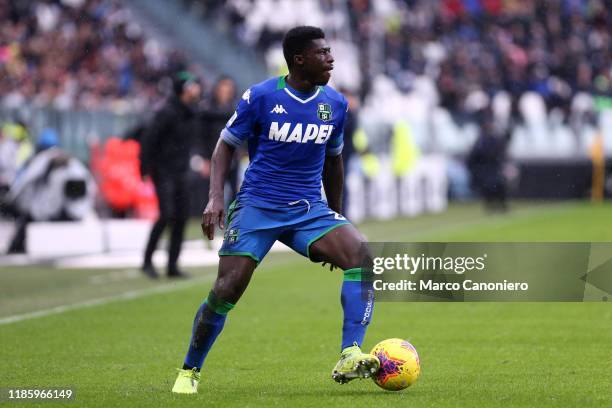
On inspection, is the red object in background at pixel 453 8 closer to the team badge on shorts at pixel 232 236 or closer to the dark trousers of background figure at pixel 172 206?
the dark trousers of background figure at pixel 172 206

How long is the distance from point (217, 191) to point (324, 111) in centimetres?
77

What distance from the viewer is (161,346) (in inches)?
416

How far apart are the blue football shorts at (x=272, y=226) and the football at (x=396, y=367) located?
2.45 feet

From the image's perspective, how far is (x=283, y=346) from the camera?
10.6m

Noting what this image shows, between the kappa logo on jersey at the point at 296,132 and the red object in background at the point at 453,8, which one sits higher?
the red object in background at the point at 453,8

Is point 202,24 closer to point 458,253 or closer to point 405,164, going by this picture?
point 405,164

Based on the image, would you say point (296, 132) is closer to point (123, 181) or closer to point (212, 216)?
point (212, 216)

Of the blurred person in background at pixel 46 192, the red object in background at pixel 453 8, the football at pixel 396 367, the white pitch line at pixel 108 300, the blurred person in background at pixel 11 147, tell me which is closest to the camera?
the football at pixel 396 367

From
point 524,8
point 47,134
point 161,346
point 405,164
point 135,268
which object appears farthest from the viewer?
point 524,8

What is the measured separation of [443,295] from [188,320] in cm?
247

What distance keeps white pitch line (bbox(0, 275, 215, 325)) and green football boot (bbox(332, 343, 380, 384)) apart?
515 centimetres

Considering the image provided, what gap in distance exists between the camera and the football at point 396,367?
7.88 m

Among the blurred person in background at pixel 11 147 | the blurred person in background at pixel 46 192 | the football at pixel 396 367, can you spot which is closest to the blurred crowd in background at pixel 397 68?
the blurred person in background at pixel 11 147

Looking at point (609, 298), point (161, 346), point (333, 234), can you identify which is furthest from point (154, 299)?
point (333, 234)
